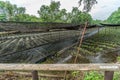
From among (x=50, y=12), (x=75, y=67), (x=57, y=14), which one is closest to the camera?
(x=75, y=67)

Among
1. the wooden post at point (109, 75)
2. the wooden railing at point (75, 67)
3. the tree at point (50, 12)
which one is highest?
the tree at point (50, 12)

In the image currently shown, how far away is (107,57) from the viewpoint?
7.90 m

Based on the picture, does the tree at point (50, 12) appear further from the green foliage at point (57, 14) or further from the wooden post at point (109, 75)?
the wooden post at point (109, 75)

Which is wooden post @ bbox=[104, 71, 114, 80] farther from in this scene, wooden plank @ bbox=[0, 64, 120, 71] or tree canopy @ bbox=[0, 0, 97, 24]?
tree canopy @ bbox=[0, 0, 97, 24]

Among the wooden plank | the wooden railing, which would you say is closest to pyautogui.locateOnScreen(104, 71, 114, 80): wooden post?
the wooden railing

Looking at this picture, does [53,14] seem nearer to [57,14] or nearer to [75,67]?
[57,14]

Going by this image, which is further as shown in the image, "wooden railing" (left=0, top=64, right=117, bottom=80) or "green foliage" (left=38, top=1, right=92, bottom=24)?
"green foliage" (left=38, top=1, right=92, bottom=24)

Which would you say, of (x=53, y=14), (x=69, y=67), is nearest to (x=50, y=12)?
(x=53, y=14)

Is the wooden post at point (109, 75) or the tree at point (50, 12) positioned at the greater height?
the tree at point (50, 12)

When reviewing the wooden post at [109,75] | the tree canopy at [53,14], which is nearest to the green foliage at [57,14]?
the tree canopy at [53,14]

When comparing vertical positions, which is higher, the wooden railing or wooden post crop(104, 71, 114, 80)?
the wooden railing

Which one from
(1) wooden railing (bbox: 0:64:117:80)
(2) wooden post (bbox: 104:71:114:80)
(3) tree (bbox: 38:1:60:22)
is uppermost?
(3) tree (bbox: 38:1:60:22)

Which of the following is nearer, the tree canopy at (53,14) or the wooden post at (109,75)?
the wooden post at (109,75)

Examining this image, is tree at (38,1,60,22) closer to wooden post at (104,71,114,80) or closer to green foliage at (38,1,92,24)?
green foliage at (38,1,92,24)
